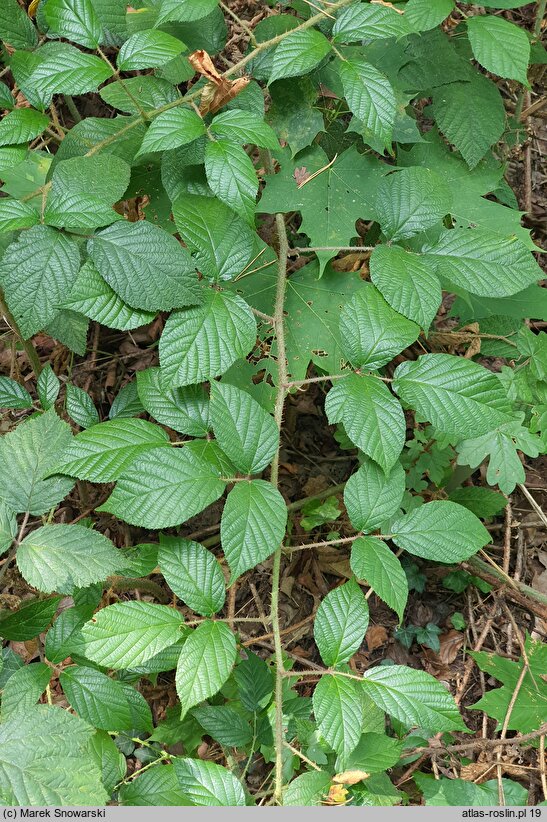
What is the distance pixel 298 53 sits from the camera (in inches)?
58.2

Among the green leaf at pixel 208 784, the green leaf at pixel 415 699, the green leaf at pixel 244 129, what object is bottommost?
the green leaf at pixel 415 699

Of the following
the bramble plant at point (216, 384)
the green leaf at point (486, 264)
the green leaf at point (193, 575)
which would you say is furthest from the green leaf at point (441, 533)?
the green leaf at point (486, 264)

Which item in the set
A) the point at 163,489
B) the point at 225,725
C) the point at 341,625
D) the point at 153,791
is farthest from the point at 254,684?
the point at 163,489

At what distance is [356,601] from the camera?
4.65 feet

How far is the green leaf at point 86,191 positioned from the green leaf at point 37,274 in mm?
51

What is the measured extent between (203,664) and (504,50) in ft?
5.33

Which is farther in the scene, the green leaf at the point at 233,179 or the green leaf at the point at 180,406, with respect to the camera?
the green leaf at the point at 180,406

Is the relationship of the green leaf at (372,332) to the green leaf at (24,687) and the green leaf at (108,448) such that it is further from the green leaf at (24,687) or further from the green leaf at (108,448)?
the green leaf at (24,687)

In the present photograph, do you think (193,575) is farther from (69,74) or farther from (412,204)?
(69,74)

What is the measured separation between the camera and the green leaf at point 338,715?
4.22 ft

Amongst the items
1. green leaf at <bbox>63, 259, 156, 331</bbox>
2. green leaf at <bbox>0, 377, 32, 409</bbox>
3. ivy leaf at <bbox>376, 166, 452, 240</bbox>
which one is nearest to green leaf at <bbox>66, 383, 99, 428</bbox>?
green leaf at <bbox>0, 377, 32, 409</bbox>

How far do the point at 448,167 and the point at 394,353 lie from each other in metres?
0.86

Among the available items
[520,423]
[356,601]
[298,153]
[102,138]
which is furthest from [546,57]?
[356,601]

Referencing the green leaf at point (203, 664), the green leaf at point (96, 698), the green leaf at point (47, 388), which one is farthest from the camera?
the green leaf at point (47, 388)
